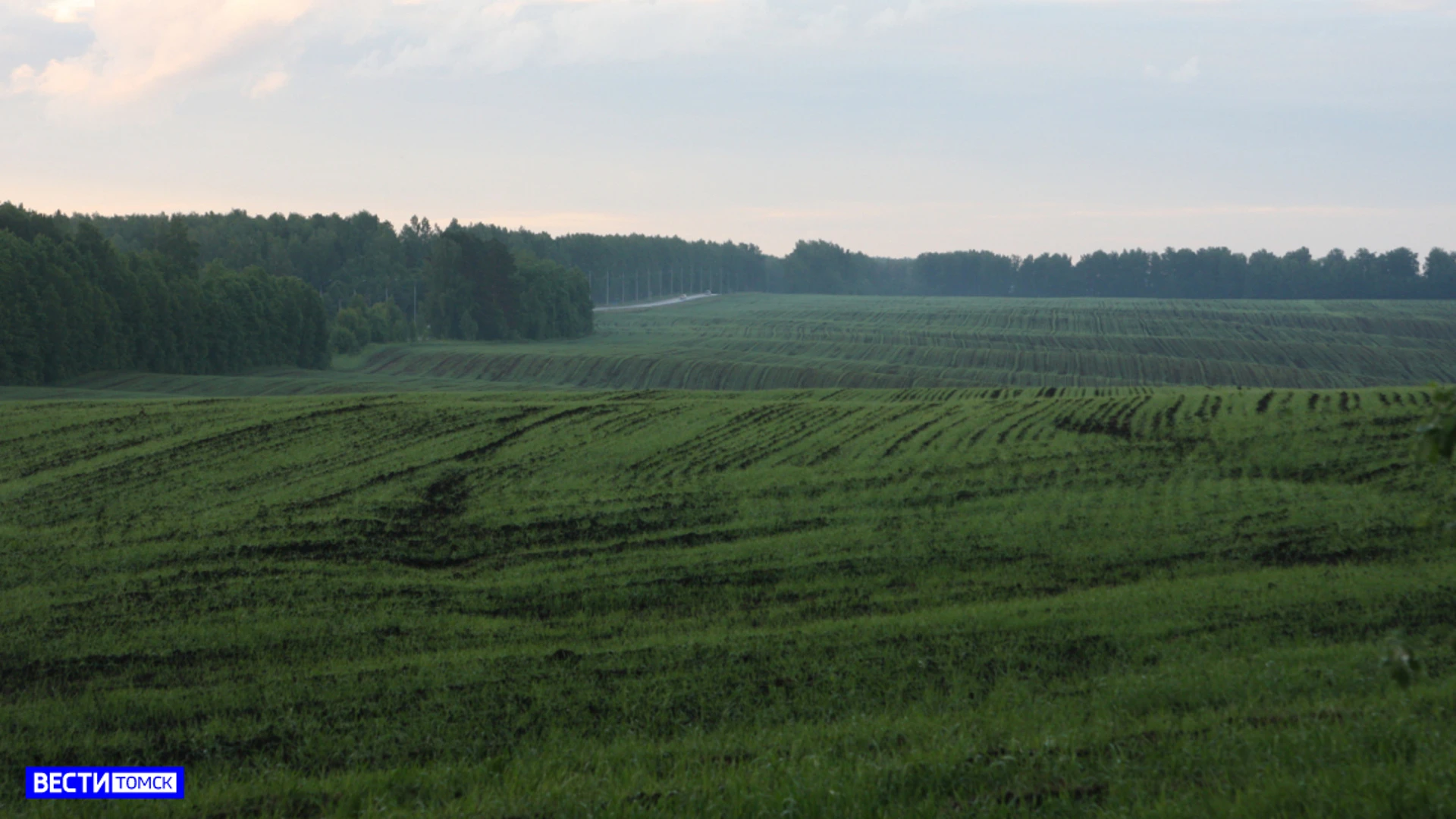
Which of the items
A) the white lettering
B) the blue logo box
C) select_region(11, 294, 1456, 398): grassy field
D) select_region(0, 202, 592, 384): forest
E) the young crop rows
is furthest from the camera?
the young crop rows

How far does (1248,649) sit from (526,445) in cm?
2432

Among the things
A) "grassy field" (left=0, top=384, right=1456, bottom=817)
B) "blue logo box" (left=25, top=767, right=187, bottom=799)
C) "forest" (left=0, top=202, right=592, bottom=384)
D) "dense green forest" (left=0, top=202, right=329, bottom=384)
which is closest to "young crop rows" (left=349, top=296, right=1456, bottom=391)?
"forest" (left=0, top=202, right=592, bottom=384)

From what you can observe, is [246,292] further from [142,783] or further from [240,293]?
[142,783]

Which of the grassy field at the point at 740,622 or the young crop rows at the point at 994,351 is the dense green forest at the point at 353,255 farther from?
the grassy field at the point at 740,622

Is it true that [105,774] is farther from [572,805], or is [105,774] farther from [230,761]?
[572,805]

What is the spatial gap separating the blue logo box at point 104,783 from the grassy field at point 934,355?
59.0 metres

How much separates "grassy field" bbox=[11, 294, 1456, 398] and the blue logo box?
194 feet

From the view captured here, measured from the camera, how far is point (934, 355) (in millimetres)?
110250

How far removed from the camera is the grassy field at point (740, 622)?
30.4 ft

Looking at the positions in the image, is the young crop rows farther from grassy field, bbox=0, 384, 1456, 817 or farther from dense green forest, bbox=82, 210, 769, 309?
grassy field, bbox=0, 384, 1456, 817

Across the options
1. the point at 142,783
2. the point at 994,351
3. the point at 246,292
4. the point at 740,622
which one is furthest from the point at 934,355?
the point at 142,783

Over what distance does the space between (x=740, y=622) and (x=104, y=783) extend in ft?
30.0

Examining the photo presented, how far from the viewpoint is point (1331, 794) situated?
7703 mm

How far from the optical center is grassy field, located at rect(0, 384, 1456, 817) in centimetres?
927
